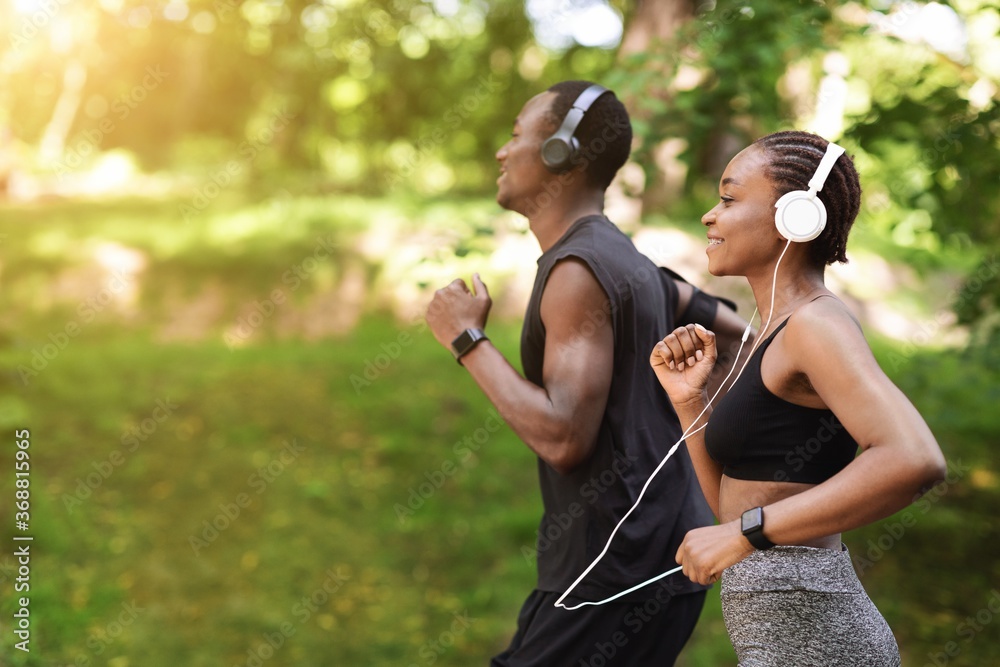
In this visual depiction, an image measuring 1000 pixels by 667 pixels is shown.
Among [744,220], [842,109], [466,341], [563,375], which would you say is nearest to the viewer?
[744,220]

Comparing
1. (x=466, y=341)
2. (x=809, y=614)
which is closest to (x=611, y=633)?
(x=809, y=614)

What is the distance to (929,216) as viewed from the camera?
4.47 meters

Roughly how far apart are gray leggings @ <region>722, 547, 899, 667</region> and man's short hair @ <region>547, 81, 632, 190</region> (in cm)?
117

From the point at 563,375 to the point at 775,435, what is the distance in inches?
22.8

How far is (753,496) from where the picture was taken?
1.75 metres

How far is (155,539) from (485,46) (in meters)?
9.50

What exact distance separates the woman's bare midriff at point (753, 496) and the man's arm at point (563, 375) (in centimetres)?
40

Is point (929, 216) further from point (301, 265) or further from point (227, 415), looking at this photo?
point (301, 265)

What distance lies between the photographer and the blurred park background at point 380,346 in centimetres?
434

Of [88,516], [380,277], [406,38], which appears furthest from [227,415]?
[406,38]

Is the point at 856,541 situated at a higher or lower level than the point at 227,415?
lower

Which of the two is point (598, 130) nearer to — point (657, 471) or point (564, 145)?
point (564, 145)

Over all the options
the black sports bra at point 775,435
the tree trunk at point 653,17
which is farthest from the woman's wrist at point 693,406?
the tree trunk at point 653,17

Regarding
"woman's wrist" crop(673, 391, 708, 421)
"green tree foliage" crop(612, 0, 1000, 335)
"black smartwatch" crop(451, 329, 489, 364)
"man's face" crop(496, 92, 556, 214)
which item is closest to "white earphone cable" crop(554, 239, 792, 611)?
"woman's wrist" crop(673, 391, 708, 421)
